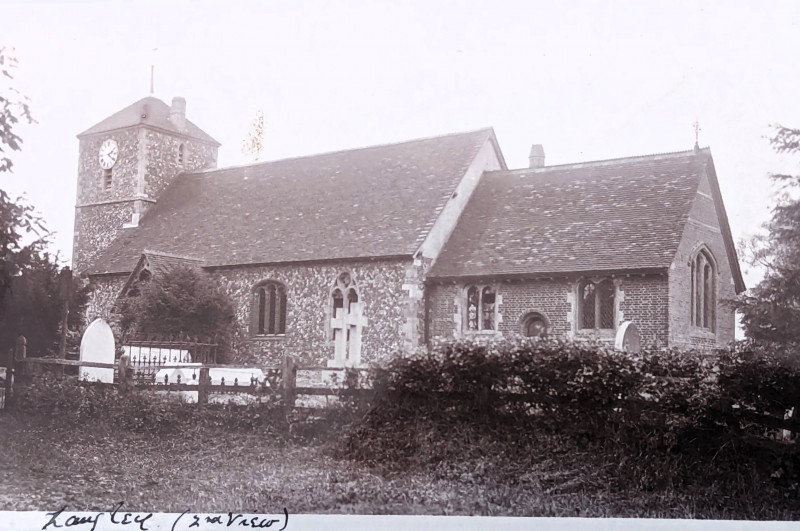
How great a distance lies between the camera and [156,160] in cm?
723

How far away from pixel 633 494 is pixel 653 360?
3.59ft

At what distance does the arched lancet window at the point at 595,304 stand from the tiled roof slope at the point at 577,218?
0.46 ft

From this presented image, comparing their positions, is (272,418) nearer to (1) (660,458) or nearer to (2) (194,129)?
(2) (194,129)

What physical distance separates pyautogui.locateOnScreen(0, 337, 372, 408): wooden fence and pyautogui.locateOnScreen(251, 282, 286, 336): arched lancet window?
373mm

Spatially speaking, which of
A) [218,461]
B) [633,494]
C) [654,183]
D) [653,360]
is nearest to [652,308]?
[653,360]

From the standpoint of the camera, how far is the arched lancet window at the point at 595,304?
6.31 meters

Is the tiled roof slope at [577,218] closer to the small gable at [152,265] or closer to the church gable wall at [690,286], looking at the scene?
the church gable wall at [690,286]

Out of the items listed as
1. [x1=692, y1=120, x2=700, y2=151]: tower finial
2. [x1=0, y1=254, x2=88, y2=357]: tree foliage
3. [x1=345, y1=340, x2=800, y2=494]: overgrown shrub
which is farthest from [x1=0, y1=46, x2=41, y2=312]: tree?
[x1=692, y1=120, x2=700, y2=151]: tower finial

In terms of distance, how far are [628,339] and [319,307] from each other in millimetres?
2605

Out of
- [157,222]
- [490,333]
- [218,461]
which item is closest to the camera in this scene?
[218,461]

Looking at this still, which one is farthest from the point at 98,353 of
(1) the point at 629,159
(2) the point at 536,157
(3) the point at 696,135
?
(3) the point at 696,135

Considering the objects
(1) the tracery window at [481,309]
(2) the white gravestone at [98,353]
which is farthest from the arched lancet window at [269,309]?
(1) the tracery window at [481,309]

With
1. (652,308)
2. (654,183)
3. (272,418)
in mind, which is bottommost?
(272,418)

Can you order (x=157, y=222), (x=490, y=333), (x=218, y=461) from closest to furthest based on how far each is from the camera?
(x=218, y=461) < (x=490, y=333) < (x=157, y=222)
